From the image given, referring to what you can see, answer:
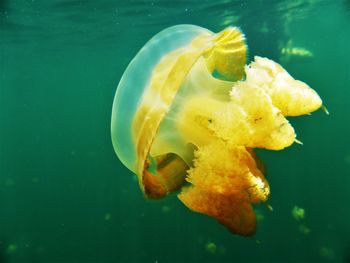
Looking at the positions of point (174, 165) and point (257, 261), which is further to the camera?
point (257, 261)

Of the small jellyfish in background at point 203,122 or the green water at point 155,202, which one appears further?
the green water at point 155,202

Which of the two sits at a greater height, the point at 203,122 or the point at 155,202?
the point at 203,122

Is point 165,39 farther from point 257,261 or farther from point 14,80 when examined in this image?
point 14,80

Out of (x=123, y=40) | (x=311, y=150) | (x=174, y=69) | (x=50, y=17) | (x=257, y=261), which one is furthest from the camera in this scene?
(x=311, y=150)

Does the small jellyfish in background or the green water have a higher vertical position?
the small jellyfish in background

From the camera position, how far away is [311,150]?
20156 millimetres

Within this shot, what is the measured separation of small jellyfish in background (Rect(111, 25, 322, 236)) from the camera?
5.30 feet

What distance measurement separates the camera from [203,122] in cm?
182

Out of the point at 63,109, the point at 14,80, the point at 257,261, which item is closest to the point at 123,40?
the point at 257,261

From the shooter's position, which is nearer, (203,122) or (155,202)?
(203,122)

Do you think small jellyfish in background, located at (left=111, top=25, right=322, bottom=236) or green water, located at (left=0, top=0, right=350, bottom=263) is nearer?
small jellyfish in background, located at (left=111, top=25, right=322, bottom=236)

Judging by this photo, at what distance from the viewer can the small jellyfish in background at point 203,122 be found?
63.6 inches

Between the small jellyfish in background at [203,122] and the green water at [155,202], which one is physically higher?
the small jellyfish in background at [203,122]

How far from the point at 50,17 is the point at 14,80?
55.3 ft
